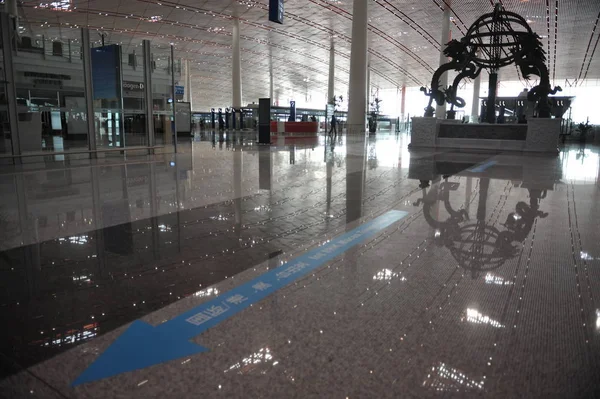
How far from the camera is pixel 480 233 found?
4.34m

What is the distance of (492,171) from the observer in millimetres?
9781

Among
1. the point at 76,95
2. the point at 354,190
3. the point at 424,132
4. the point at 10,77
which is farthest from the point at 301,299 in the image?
the point at 424,132

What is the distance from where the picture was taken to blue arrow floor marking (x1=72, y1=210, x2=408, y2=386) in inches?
78.0

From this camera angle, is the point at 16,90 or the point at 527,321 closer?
the point at 527,321

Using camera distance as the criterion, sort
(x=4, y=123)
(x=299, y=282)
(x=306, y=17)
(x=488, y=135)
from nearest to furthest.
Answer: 1. (x=299, y=282)
2. (x=4, y=123)
3. (x=488, y=135)
4. (x=306, y=17)

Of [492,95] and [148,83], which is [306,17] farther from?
[148,83]

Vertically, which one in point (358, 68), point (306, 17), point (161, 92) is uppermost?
point (306, 17)

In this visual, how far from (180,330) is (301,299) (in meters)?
0.77

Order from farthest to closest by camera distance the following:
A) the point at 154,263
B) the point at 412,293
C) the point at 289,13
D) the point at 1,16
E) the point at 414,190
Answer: the point at 289,13, the point at 1,16, the point at 414,190, the point at 154,263, the point at 412,293

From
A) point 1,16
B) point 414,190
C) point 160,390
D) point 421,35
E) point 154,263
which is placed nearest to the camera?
point 160,390

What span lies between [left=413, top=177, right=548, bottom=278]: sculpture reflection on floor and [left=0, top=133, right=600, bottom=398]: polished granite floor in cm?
3

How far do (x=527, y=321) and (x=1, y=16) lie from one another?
13.3m

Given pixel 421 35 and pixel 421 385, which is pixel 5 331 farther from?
pixel 421 35

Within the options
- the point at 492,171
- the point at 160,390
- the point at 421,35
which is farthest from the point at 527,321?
the point at 421,35
